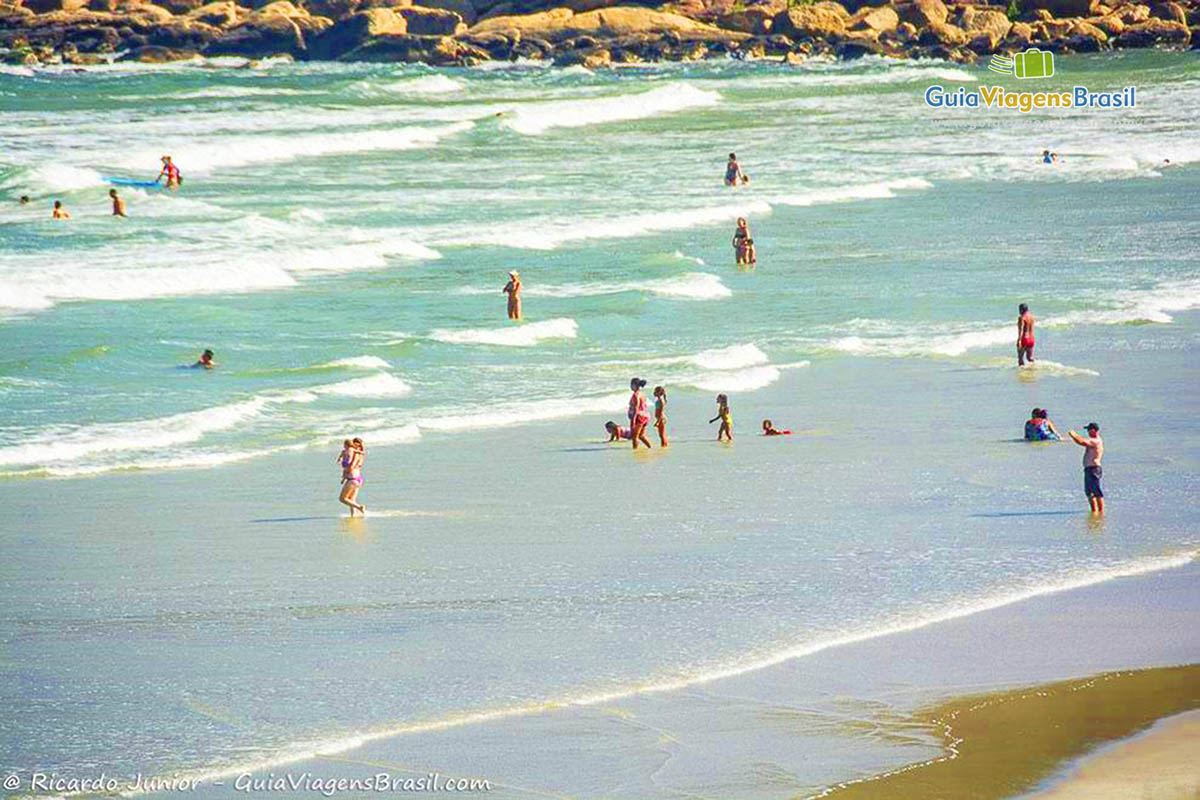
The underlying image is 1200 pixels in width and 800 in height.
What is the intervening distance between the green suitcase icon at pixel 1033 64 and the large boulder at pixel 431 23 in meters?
26.2

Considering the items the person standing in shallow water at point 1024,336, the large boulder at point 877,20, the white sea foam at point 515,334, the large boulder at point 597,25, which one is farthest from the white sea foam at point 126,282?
the large boulder at point 877,20

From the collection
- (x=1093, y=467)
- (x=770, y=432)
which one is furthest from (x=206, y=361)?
(x=1093, y=467)

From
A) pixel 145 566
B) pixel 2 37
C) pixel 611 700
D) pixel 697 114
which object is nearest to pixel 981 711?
pixel 611 700

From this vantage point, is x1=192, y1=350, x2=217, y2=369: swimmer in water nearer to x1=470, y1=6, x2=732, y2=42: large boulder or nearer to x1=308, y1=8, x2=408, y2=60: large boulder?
x1=308, y1=8, x2=408, y2=60: large boulder

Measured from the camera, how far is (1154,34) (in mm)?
85938

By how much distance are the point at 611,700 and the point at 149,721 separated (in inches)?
108

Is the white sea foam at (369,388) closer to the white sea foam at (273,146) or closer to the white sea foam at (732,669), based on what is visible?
the white sea foam at (732,669)

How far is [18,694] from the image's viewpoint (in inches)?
439

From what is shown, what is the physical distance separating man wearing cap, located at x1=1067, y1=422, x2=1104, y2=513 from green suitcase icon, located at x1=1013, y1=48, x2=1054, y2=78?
6089cm

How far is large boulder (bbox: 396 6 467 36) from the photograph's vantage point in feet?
286

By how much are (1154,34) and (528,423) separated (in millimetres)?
73161

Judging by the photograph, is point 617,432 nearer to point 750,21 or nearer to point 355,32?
point 355,32

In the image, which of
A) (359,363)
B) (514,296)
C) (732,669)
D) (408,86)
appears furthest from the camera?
(408,86)

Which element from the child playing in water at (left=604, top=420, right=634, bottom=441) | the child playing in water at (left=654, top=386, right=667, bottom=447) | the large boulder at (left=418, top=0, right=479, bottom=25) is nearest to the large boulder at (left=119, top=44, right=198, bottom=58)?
the large boulder at (left=418, top=0, right=479, bottom=25)
